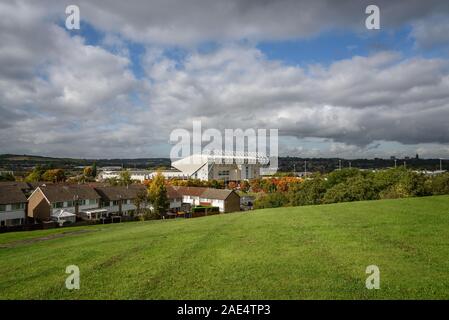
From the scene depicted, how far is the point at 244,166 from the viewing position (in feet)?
514

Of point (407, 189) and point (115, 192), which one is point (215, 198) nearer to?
point (115, 192)

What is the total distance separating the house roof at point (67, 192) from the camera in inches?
2024

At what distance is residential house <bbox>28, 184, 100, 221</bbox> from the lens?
166ft

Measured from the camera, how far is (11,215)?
4772cm

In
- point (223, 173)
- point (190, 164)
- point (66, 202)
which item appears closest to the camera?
point (66, 202)

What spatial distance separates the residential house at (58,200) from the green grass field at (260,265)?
131 ft

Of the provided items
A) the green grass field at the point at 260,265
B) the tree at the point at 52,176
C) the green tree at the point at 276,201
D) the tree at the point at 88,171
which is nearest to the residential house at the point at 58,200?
the green tree at the point at 276,201

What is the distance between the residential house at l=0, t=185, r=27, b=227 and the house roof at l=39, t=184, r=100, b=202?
3454mm

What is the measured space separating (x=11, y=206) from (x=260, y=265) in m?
49.6

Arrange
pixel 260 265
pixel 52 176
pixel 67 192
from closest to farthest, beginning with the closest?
pixel 260 265 < pixel 67 192 < pixel 52 176

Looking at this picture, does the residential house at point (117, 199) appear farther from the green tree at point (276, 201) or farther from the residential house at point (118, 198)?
the green tree at point (276, 201)

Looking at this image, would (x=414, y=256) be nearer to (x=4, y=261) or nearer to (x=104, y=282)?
(x=104, y=282)

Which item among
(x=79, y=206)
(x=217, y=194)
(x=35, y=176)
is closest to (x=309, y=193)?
(x=217, y=194)
